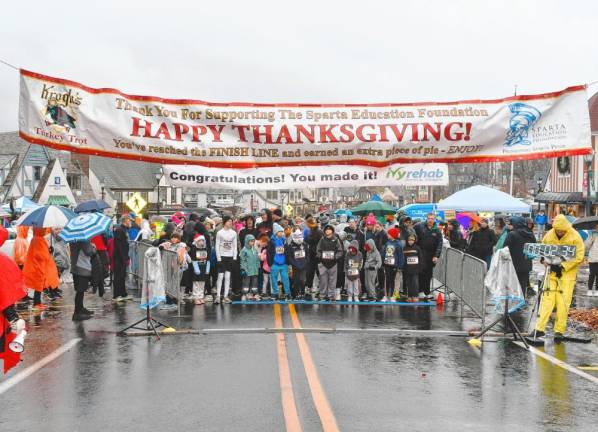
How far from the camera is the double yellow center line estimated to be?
20.0 feet

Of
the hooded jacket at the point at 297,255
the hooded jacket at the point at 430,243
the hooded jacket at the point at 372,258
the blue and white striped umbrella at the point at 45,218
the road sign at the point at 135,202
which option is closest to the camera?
the blue and white striped umbrella at the point at 45,218

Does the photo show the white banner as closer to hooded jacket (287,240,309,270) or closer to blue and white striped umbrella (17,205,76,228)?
blue and white striped umbrella (17,205,76,228)

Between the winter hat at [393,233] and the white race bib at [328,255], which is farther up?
the winter hat at [393,233]

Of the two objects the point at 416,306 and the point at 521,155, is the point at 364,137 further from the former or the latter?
the point at 416,306

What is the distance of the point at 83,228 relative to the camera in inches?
501

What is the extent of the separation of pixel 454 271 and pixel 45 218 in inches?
335

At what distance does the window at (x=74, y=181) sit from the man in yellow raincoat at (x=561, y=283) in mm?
67059

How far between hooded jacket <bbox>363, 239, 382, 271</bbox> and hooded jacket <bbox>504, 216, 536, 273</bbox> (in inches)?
107

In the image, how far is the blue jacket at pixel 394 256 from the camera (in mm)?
15211

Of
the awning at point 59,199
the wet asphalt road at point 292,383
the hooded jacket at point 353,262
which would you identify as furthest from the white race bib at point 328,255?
the awning at point 59,199

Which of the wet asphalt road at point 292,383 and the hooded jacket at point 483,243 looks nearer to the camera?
the wet asphalt road at point 292,383

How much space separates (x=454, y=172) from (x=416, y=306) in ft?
351

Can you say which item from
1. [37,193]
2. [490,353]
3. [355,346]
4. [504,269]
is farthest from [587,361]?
[37,193]

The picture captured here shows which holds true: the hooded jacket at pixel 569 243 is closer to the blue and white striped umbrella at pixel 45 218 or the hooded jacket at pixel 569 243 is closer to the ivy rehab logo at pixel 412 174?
the ivy rehab logo at pixel 412 174
